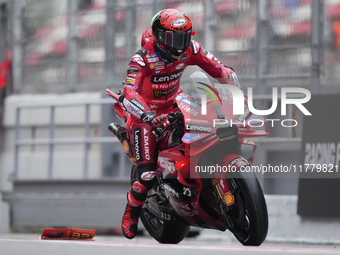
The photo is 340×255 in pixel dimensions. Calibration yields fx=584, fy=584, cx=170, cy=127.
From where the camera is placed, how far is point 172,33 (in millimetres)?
4773

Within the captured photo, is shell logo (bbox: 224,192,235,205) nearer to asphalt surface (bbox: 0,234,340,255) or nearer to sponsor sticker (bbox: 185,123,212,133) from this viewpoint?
sponsor sticker (bbox: 185,123,212,133)

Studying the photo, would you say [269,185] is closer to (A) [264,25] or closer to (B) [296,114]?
(B) [296,114]

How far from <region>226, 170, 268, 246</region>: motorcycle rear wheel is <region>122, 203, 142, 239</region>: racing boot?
126 centimetres

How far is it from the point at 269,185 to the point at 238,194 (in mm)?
2995


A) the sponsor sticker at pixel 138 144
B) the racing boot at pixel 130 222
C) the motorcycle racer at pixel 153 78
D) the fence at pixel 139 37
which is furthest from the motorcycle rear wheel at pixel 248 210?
the fence at pixel 139 37

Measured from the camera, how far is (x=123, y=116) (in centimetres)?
560

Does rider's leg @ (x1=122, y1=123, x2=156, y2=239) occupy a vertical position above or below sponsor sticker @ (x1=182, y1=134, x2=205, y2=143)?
below

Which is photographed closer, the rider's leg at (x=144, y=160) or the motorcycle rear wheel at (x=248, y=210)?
the motorcycle rear wheel at (x=248, y=210)

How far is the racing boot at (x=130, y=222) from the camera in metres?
5.33

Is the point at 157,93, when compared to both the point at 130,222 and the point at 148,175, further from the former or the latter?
the point at 130,222

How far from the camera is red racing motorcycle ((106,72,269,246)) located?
4188 mm

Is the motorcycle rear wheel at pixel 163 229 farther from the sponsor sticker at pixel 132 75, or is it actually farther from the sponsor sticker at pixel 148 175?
the sponsor sticker at pixel 132 75

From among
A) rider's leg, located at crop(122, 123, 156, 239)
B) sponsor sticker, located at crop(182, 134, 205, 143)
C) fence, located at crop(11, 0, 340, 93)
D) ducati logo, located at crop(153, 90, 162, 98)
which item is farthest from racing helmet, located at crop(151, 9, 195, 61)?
fence, located at crop(11, 0, 340, 93)

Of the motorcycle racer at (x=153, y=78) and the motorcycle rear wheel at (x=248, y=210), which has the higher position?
the motorcycle racer at (x=153, y=78)
